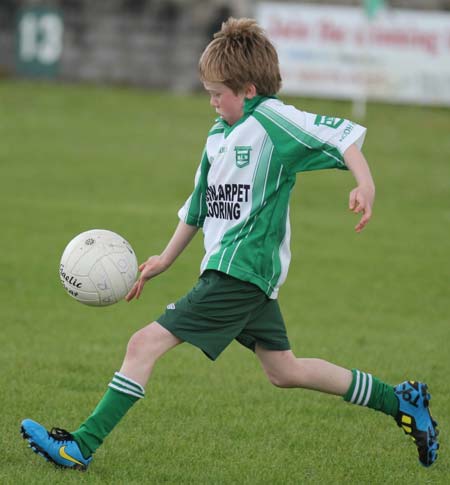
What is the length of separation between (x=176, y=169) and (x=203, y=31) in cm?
1009

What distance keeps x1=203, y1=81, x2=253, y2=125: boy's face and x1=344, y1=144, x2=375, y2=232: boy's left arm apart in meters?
0.54

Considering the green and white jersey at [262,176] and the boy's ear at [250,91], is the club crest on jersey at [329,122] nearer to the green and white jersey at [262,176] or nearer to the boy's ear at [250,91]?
the green and white jersey at [262,176]

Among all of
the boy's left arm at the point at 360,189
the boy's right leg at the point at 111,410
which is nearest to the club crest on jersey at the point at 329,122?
the boy's left arm at the point at 360,189

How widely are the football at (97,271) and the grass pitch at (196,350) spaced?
0.73 meters

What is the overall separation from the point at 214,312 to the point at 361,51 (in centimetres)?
1971

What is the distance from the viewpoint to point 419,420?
16.4ft

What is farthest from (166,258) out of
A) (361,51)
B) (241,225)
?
(361,51)

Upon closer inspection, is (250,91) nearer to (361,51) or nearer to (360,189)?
(360,189)

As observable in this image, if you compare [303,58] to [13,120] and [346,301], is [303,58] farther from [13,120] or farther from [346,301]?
[346,301]

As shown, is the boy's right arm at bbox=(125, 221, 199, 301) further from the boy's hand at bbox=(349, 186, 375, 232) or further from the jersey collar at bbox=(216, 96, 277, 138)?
the boy's hand at bbox=(349, 186, 375, 232)

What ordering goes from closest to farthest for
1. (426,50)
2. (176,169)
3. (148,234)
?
(148,234), (176,169), (426,50)

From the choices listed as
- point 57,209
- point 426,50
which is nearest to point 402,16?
point 426,50

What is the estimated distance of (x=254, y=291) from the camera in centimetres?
472

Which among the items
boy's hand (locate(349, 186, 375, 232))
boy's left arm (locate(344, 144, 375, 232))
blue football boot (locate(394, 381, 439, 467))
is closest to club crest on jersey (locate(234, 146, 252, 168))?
boy's left arm (locate(344, 144, 375, 232))
